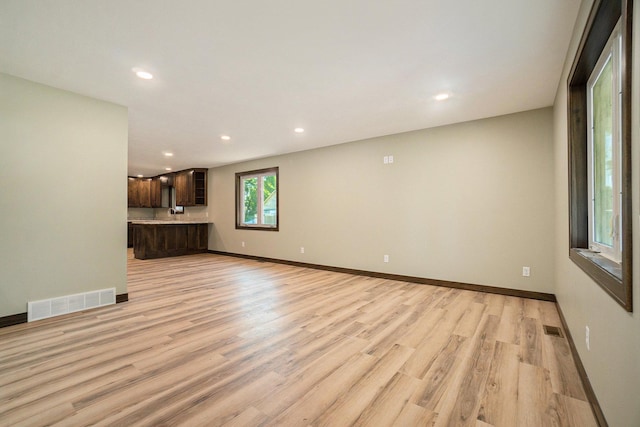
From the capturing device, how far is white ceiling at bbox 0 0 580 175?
1861mm

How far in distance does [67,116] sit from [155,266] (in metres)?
3.72

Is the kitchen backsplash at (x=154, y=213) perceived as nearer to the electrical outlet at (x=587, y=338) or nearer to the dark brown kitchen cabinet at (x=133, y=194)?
the dark brown kitchen cabinet at (x=133, y=194)

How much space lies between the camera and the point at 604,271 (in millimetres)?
1422

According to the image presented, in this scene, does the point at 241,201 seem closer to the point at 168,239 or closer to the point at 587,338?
the point at 168,239

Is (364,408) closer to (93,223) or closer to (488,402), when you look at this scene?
(488,402)

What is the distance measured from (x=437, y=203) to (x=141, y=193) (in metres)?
9.78

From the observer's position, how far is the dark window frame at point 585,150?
1.08 meters

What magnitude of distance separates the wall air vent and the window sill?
4.44m

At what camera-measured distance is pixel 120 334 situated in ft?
8.34

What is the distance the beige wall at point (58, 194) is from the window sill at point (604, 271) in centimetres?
443

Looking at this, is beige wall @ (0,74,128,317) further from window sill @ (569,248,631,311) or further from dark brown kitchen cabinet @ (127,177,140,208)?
dark brown kitchen cabinet @ (127,177,140,208)

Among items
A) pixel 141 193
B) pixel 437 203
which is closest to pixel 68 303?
pixel 437 203

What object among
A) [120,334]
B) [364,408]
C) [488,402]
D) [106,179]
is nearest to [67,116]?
[106,179]

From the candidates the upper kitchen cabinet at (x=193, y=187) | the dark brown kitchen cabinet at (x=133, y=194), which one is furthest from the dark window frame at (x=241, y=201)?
the dark brown kitchen cabinet at (x=133, y=194)
